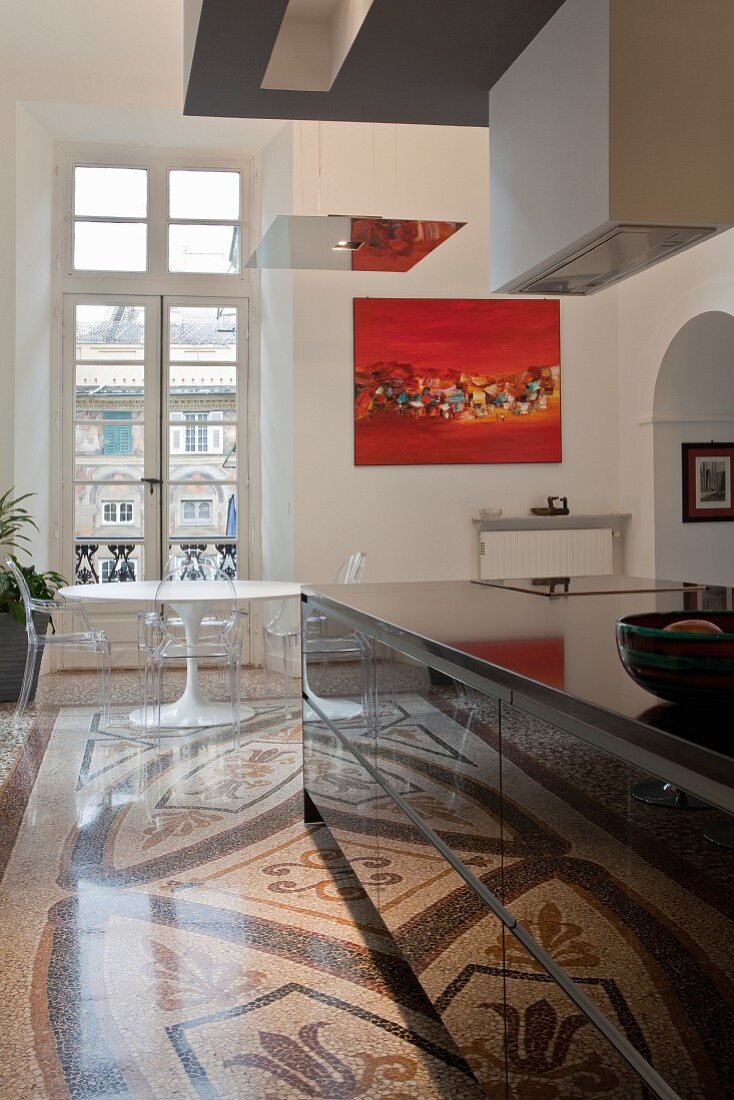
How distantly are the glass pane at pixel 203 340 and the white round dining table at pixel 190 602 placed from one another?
2390mm

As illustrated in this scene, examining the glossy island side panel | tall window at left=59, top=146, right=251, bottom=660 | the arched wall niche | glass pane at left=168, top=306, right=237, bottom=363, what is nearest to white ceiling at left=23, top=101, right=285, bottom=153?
tall window at left=59, top=146, right=251, bottom=660

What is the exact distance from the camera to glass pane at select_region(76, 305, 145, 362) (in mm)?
7867

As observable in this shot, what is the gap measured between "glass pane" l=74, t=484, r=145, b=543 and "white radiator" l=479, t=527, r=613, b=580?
8.62 feet

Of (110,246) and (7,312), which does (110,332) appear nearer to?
(110,246)

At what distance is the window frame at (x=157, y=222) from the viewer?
7.86 m

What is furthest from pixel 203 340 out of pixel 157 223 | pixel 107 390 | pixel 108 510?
pixel 108 510

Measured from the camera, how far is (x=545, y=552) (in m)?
A: 7.54

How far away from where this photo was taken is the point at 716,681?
118cm

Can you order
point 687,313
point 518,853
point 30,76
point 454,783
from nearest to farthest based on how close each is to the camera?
point 518,853 < point 454,783 < point 687,313 < point 30,76

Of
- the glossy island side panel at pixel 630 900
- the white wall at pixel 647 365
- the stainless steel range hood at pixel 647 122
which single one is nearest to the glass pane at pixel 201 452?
the white wall at pixel 647 365

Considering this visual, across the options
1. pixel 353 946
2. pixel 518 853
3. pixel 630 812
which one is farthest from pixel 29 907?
pixel 630 812

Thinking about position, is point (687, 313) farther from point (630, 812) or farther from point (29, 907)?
point (630, 812)

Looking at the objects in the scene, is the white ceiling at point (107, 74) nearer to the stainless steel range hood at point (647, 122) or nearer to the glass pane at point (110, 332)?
the glass pane at point (110, 332)

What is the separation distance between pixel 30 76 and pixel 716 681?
7.40 meters
